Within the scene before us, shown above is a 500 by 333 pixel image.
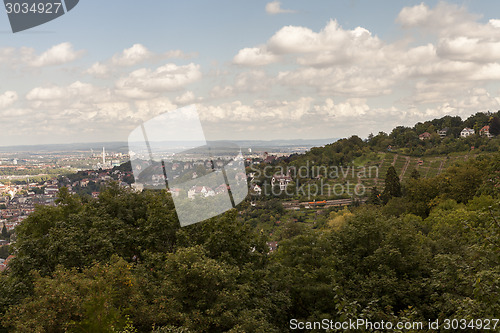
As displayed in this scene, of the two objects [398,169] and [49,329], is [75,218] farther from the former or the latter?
[398,169]

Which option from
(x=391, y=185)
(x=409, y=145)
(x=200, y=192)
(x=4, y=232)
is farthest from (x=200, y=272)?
(x=409, y=145)

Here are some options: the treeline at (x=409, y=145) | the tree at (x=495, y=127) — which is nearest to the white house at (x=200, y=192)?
the treeline at (x=409, y=145)

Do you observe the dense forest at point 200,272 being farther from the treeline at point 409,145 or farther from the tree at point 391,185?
the treeline at point 409,145

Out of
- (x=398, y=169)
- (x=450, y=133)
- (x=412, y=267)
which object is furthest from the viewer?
(x=450, y=133)

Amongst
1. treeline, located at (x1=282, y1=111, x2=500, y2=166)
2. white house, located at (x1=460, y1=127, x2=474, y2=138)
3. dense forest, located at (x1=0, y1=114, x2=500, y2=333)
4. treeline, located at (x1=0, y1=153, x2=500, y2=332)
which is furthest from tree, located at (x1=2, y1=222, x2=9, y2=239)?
white house, located at (x1=460, y1=127, x2=474, y2=138)

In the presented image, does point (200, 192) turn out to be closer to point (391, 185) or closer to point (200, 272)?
point (200, 272)

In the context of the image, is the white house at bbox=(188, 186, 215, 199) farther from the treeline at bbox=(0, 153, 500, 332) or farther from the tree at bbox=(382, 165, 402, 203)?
the tree at bbox=(382, 165, 402, 203)

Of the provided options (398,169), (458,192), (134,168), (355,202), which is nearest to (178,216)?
(134,168)
